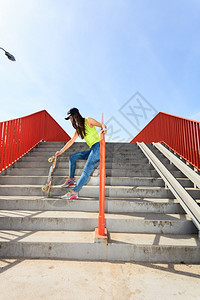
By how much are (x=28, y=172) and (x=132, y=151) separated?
10.2ft

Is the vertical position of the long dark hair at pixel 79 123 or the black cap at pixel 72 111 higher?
the black cap at pixel 72 111

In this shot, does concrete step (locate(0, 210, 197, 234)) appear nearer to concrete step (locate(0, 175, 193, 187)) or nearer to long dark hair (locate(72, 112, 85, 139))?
concrete step (locate(0, 175, 193, 187))

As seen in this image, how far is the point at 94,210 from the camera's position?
3131mm

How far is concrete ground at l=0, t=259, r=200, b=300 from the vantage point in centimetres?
172

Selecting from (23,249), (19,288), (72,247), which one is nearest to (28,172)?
(23,249)

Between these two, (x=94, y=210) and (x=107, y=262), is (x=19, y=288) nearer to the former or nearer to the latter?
(x=107, y=262)

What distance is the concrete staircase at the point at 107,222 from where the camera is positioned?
2.31 metres

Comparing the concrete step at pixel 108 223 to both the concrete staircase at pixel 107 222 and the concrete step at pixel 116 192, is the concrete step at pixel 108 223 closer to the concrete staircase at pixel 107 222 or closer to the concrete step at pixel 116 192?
Answer: the concrete staircase at pixel 107 222

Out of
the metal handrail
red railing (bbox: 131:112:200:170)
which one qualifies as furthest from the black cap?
red railing (bbox: 131:112:200:170)

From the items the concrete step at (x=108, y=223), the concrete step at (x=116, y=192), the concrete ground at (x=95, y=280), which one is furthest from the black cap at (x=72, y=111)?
the concrete ground at (x=95, y=280)

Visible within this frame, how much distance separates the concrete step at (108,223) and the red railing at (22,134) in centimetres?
196

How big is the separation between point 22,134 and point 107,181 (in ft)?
9.98

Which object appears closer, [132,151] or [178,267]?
[178,267]

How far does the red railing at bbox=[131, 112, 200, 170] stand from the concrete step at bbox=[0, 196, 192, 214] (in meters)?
1.38
